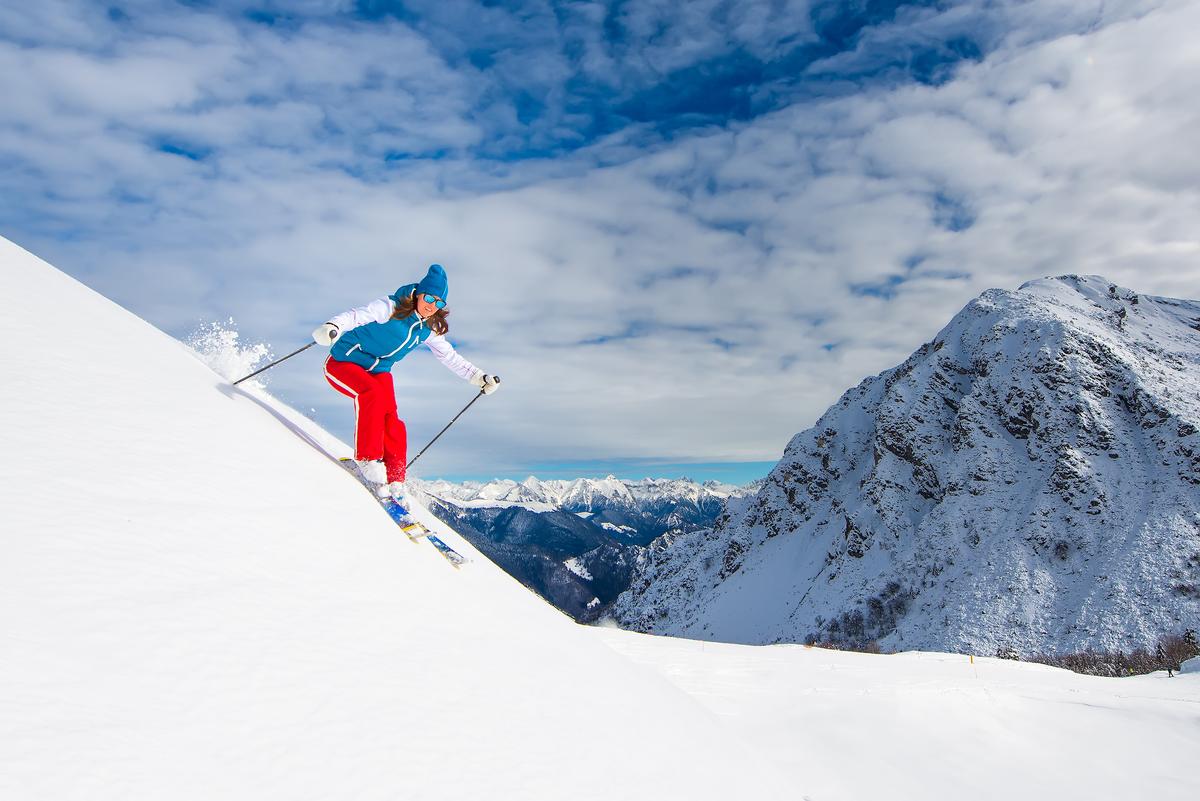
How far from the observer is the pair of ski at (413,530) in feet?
16.0

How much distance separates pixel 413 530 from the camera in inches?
197

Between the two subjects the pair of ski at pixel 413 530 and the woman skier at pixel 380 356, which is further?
the woman skier at pixel 380 356

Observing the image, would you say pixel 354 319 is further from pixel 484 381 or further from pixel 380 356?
pixel 484 381

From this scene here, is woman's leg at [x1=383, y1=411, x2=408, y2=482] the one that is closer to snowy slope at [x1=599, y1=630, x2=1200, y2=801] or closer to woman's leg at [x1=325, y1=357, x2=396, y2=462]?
→ woman's leg at [x1=325, y1=357, x2=396, y2=462]

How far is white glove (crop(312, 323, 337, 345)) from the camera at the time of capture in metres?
5.76

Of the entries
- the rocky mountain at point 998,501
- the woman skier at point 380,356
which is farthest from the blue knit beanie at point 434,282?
the rocky mountain at point 998,501

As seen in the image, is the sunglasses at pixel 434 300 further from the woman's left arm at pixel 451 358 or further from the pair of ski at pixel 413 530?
the pair of ski at pixel 413 530

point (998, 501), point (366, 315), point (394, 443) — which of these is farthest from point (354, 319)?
point (998, 501)

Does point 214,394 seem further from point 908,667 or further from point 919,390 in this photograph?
point 919,390

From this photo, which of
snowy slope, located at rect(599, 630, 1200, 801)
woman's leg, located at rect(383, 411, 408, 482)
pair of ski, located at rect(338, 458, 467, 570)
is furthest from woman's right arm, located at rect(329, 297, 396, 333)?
snowy slope, located at rect(599, 630, 1200, 801)

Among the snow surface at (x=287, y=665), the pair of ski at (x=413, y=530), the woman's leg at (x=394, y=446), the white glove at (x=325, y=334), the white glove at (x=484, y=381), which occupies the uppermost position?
the white glove at (x=484, y=381)

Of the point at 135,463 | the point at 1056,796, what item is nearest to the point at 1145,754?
the point at 1056,796

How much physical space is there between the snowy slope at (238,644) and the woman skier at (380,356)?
5.13ft

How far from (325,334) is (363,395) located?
2.91ft
